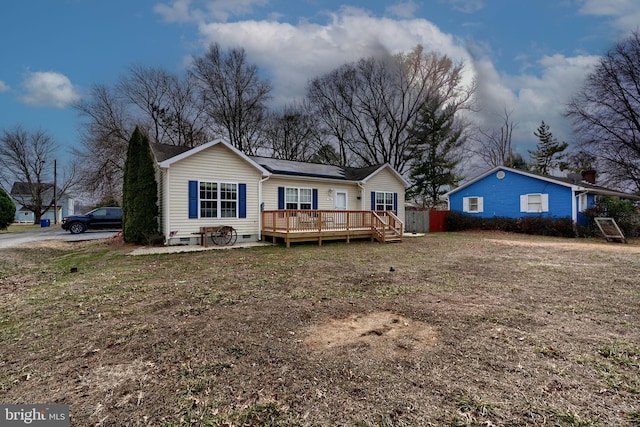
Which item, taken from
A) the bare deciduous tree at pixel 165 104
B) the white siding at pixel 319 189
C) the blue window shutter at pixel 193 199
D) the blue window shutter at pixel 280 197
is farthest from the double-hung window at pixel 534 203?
the bare deciduous tree at pixel 165 104

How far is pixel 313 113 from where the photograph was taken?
2841 cm

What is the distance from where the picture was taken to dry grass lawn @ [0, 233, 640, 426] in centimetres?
211

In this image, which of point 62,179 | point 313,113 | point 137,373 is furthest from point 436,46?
point 62,179

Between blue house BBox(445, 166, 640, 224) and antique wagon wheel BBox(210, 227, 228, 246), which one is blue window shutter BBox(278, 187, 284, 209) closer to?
antique wagon wheel BBox(210, 227, 228, 246)

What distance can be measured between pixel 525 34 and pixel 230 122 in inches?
852

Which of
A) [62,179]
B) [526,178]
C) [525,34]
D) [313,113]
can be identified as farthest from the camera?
[62,179]

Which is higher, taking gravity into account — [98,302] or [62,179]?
[62,179]

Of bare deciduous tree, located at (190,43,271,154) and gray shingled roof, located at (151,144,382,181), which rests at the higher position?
bare deciduous tree, located at (190,43,271,154)

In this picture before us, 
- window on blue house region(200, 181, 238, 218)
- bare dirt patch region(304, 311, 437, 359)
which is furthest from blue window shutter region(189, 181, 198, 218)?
bare dirt patch region(304, 311, 437, 359)

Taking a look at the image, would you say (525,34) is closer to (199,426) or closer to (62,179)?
(199,426)

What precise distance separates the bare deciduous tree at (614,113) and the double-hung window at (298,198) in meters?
22.1

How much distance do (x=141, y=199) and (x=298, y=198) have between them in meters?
6.52

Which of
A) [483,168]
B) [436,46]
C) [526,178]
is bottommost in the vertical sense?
[526,178]

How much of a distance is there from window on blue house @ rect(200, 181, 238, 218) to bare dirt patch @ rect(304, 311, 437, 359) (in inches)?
368
